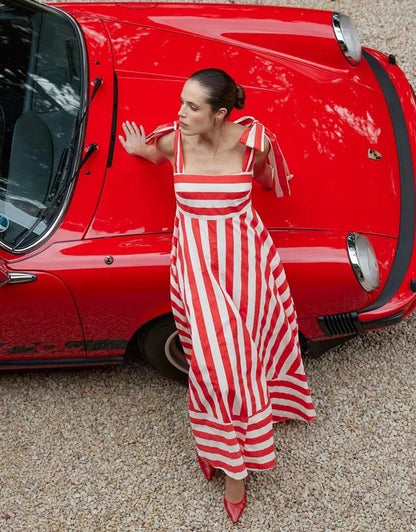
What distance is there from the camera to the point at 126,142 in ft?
11.0

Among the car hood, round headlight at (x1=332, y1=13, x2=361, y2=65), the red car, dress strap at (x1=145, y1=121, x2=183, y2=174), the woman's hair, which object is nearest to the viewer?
the woman's hair

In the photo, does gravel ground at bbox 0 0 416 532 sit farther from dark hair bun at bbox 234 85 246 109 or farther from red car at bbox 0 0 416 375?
dark hair bun at bbox 234 85 246 109

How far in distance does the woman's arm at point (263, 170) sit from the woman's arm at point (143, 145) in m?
0.38

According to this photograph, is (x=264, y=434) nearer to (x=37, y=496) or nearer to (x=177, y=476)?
(x=177, y=476)

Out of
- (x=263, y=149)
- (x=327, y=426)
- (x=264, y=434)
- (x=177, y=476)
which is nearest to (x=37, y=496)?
(x=177, y=476)

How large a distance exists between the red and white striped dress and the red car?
16 cm

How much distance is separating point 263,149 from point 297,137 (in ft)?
1.68

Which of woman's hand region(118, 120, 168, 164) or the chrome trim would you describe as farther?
woman's hand region(118, 120, 168, 164)

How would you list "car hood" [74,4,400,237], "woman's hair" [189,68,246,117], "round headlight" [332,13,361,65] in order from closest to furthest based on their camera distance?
"woman's hair" [189,68,246,117], "car hood" [74,4,400,237], "round headlight" [332,13,361,65]

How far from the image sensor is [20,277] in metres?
3.12

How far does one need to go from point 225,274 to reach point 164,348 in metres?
0.69

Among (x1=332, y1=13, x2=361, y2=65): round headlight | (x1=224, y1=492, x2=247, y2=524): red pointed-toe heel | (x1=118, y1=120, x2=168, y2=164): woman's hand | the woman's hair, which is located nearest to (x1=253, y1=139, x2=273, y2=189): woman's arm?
the woman's hair

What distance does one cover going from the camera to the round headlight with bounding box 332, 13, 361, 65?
3965mm

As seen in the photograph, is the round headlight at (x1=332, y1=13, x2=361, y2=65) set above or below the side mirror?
above
